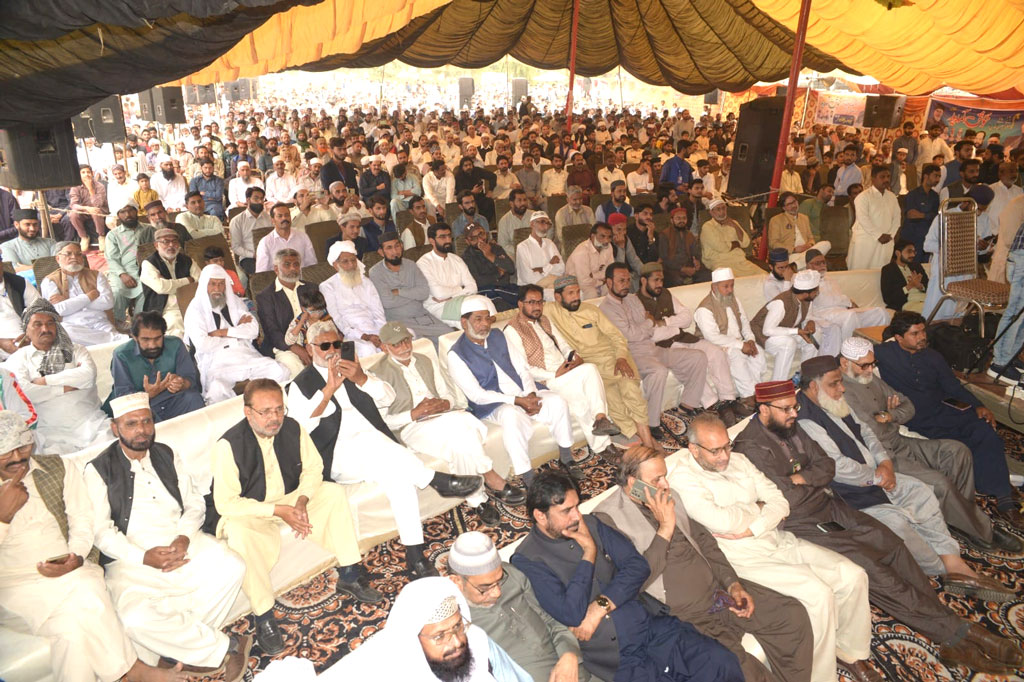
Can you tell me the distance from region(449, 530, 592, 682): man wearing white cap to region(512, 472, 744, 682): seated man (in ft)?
0.21

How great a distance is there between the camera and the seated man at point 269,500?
3.14 meters

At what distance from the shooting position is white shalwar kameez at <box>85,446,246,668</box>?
2.86 meters

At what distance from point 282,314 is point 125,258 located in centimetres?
199

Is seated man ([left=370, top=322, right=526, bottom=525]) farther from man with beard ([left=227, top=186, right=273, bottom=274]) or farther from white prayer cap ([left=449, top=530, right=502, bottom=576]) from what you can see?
man with beard ([left=227, top=186, right=273, bottom=274])

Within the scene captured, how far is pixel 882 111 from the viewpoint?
1573 centimetres

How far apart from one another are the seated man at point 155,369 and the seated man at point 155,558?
2.97ft

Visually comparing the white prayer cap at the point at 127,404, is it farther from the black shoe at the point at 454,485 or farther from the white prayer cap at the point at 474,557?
the white prayer cap at the point at 474,557

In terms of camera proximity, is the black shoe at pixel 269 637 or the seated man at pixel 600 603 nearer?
the seated man at pixel 600 603

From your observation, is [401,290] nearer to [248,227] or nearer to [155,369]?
[155,369]

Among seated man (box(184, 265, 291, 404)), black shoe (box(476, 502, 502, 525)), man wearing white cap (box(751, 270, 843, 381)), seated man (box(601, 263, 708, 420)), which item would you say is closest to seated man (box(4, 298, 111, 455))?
seated man (box(184, 265, 291, 404))

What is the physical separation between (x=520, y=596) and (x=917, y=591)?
201cm

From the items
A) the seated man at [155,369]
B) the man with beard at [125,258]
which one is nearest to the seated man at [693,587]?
the seated man at [155,369]

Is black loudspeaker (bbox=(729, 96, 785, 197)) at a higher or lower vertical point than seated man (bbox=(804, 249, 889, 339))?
higher

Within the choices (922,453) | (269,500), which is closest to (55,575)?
(269,500)
